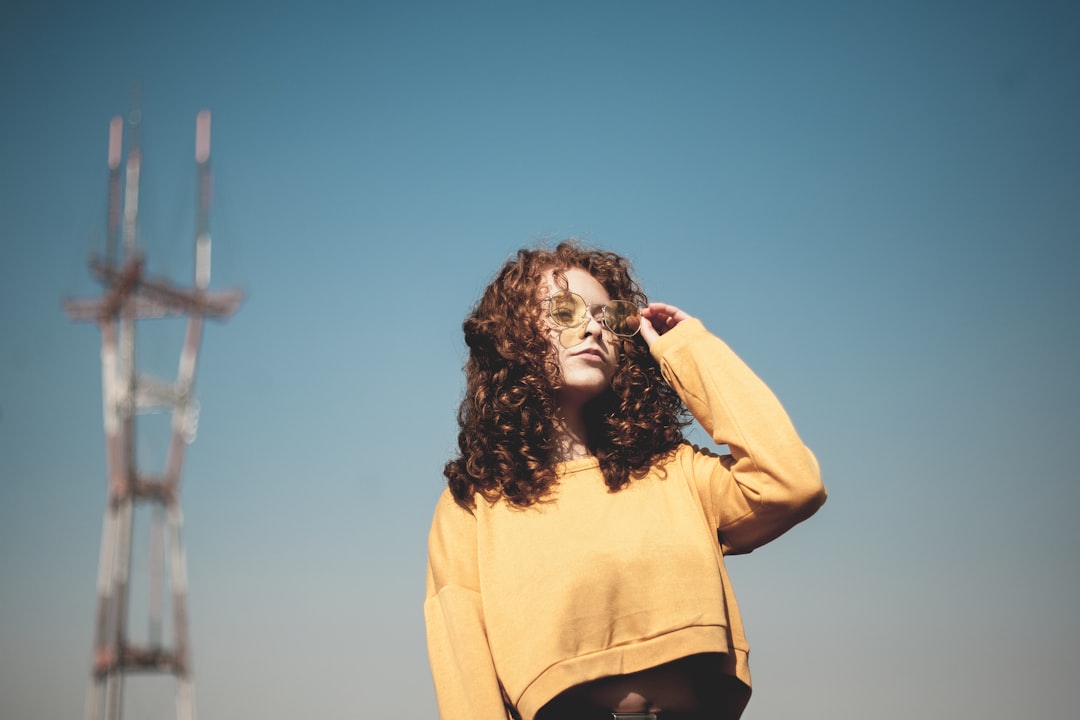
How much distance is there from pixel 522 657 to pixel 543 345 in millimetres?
857

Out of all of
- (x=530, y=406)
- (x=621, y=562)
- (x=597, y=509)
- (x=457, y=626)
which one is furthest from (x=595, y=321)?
(x=457, y=626)

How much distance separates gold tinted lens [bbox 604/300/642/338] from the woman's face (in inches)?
1.0

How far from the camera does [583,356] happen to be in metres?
2.60

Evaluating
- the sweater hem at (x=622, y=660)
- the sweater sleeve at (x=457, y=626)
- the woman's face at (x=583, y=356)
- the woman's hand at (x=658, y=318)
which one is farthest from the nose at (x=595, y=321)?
the sweater hem at (x=622, y=660)

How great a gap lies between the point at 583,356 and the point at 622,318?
18 centimetres

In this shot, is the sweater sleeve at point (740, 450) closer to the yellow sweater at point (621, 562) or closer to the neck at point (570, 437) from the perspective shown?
the yellow sweater at point (621, 562)

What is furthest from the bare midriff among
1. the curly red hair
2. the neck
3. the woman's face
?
the woman's face

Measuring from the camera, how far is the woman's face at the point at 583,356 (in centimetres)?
260

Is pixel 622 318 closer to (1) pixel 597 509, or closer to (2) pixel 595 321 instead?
(2) pixel 595 321

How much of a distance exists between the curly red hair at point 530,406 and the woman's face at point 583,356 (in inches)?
1.0

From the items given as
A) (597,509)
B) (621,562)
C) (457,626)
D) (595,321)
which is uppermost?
(595,321)

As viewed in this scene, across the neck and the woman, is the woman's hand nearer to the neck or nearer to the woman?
the woman

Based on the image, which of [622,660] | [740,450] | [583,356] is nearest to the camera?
[622,660]

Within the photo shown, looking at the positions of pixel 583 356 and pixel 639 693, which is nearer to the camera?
pixel 639 693
